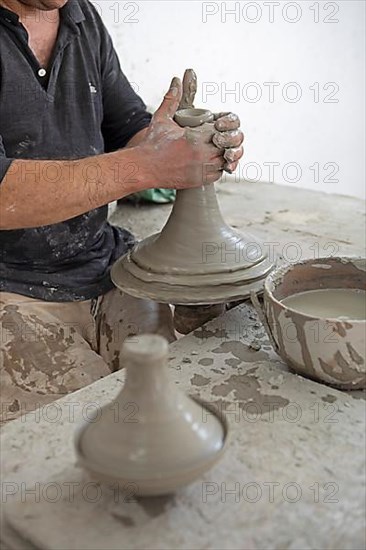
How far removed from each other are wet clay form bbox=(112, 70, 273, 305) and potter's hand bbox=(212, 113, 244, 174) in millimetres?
20

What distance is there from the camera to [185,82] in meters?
1.61

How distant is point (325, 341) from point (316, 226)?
4.49 ft

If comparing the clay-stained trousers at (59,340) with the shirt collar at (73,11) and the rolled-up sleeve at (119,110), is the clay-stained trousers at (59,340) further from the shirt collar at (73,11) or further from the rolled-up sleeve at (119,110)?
the shirt collar at (73,11)

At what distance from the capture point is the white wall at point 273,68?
3.12 m

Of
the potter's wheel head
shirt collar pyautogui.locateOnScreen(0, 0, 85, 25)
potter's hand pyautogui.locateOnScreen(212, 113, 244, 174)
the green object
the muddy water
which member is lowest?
the green object

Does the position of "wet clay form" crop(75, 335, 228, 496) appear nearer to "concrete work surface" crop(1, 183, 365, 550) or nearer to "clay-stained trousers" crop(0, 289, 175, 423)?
"concrete work surface" crop(1, 183, 365, 550)

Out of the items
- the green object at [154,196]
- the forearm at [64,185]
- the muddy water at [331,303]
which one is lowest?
the green object at [154,196]

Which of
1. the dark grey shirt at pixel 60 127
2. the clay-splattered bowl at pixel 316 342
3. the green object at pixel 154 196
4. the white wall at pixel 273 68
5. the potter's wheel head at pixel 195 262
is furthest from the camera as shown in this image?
the white wall at pixel 273 68

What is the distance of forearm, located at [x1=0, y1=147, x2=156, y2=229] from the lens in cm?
154

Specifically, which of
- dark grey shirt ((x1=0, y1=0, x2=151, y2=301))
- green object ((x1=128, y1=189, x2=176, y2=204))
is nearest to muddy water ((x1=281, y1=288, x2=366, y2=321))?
dark grey shirt ((x1=0, y1=0, x2=151, y2=301))

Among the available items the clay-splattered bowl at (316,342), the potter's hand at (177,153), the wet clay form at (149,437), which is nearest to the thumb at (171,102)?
the potter's hand at (177,153)

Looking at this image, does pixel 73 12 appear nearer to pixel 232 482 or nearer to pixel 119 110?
pixel 119 110

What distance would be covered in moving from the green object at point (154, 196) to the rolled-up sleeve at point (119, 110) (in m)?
0.79

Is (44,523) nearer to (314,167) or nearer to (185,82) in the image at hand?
(185,82)
